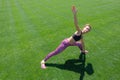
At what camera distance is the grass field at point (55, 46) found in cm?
708

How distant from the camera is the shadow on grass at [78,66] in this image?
7084mm

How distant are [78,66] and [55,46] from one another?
2.20 metres

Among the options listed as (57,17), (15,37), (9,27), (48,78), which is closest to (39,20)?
(57,17)

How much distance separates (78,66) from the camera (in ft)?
24.5

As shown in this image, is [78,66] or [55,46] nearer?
[78,66]

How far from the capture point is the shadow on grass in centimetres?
708

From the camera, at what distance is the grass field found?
7.08 m

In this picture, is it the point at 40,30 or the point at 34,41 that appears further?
the point at 40,30

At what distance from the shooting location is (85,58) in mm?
8000

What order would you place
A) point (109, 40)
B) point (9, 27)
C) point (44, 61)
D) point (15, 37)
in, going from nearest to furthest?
point (44, 61)
point (109, 40)
point (15, 37)
point (9, 27)

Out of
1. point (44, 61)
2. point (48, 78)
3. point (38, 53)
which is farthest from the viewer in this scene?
point (38, 53)

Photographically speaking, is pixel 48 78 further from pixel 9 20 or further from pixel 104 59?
pixel 9 20

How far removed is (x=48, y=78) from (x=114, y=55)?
3.12 m

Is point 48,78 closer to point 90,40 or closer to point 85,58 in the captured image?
point 85,58
